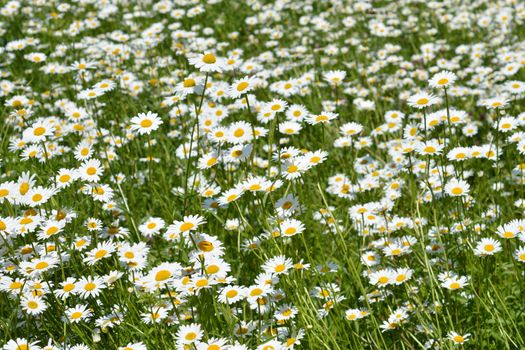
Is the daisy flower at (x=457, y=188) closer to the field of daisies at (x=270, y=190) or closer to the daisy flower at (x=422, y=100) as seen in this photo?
the field of daisies at (x=270, y=190)

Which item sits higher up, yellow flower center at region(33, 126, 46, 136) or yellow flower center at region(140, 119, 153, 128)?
yellow flower center at region(140, 119, 153, 128)

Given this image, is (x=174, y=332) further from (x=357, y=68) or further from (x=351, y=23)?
(x=351, y=23)

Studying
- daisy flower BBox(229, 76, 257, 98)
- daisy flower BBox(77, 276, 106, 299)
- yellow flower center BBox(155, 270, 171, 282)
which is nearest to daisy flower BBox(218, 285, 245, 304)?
yellow flower center BBox(155, 270, 171, 282)

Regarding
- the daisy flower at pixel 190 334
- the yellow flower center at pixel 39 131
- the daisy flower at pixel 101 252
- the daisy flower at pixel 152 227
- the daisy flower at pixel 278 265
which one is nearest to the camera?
the daisy flower at pixel 190 334

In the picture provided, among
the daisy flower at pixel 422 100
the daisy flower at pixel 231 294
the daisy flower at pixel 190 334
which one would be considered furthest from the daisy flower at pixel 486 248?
the daisy flower at pixel 190 334

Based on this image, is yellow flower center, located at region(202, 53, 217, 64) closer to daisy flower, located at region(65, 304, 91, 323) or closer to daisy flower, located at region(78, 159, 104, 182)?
daisy flower, located at region(78, 159, 104, 182)

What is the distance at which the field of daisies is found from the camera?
267 cm

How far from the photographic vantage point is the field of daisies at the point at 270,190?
2666 millimetres

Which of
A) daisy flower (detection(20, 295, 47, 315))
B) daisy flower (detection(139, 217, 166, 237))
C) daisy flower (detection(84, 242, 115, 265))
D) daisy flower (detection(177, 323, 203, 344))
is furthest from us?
daisy flower (detection(139, 217, 166, 237))

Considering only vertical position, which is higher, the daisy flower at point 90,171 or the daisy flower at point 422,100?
the daisy flower at point 422,100

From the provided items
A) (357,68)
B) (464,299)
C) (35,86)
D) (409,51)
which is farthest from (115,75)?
(464,299)

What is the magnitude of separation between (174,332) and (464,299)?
1390 mm

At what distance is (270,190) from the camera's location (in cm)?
265

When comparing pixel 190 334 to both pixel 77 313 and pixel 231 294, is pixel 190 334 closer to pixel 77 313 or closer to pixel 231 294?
pixel 231 294
